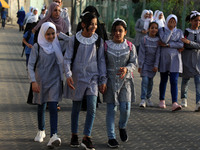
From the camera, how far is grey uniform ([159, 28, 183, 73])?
383 inches

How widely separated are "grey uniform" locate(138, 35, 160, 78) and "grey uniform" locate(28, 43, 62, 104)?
3296mm

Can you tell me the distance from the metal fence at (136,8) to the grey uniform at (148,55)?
692 cm

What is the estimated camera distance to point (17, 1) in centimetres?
5750

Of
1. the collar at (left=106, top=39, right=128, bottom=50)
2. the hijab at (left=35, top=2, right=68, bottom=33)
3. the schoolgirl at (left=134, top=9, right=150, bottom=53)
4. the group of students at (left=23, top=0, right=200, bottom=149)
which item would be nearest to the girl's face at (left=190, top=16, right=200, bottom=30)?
the hijab at (left=35, top=2, right=68, bottom=33)

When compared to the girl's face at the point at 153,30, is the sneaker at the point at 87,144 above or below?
below

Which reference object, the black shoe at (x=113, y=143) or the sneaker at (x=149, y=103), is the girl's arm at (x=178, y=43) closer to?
the sneaker at (x=149, y=103)

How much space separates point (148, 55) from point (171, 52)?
0.44 meters

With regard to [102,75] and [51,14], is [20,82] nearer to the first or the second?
[51,14]

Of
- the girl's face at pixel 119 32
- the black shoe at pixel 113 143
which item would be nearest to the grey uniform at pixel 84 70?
the girl's face at pixel 119 32

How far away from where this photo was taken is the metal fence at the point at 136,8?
1728 centimetres

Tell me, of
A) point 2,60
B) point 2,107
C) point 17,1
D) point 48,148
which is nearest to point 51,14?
point 2,107

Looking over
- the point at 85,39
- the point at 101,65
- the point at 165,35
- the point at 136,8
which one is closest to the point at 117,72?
the point at 101,65

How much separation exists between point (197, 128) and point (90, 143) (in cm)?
236

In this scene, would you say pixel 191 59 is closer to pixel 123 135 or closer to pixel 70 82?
pixel 123 135
